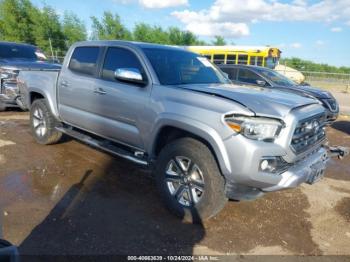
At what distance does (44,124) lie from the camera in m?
6.08

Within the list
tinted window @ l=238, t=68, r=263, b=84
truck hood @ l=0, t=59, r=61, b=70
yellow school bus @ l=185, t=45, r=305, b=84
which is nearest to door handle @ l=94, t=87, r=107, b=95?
truck hood @ l=0, t=59, r=61, b=70

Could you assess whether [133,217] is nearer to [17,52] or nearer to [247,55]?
[17,52]

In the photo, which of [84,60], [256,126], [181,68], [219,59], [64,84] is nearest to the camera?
[256,126]

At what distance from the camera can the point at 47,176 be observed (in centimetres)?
486

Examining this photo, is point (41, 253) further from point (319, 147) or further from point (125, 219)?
point (319, 147)

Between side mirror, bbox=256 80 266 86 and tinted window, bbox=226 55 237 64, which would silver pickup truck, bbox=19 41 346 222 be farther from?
tinted window, bbox=226 55 237 64

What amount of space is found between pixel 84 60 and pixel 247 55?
18948 mm

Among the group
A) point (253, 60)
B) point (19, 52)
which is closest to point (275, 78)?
point (19, 52)

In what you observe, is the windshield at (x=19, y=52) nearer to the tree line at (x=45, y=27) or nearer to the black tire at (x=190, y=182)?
the black tire at (x=190, y=182)

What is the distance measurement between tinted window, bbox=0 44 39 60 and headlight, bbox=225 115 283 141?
864 cm

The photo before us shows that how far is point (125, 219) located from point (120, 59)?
2122 mm

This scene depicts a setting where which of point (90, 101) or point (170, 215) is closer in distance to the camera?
point (170, 215)

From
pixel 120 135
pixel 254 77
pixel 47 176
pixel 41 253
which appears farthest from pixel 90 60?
pixel 254 77

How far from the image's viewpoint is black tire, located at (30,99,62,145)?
598cm
